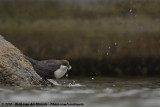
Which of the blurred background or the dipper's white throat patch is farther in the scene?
the blurred background

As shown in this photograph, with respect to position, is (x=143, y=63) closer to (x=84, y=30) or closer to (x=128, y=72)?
(x=128, y=72)

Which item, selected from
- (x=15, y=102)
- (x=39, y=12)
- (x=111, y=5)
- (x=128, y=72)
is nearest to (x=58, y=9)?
(x=39, y=12)

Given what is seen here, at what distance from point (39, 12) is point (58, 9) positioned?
538 mm

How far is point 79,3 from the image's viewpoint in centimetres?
1573


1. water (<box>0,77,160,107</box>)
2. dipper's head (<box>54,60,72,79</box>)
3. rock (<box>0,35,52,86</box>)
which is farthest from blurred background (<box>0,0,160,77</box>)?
water (<box>0,77,160,107</box>)

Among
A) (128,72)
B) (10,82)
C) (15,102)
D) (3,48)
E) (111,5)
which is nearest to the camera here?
(15,102)

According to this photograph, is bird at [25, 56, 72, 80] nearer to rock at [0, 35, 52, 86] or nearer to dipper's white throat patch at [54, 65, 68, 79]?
dipper's white throat patch at [54, 65, 68, 79]

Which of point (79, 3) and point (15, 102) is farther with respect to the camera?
point (79, 3)

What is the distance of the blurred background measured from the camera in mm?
14617

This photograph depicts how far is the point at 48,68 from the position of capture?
12.0 metres

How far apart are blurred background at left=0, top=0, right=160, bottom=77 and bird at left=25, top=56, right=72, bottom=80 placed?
208 cm

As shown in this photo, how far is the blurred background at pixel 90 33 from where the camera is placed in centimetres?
1462

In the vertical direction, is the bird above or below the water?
above

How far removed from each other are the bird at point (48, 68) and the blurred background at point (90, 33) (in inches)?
82.0
